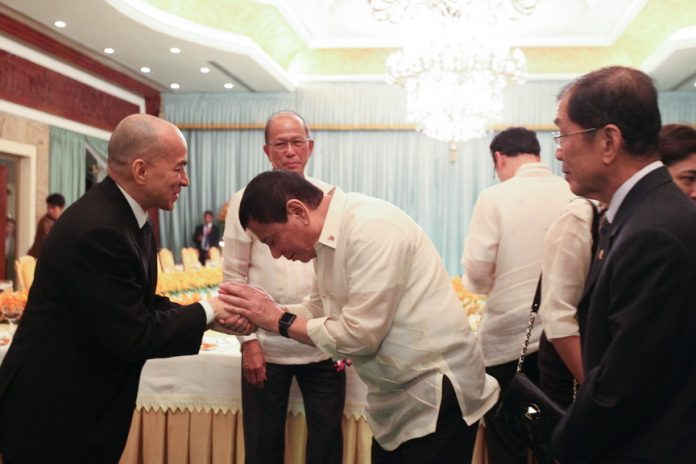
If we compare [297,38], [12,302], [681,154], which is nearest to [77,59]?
[297,38]

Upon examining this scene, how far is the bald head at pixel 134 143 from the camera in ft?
6.16

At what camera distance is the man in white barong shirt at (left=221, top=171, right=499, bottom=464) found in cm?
174

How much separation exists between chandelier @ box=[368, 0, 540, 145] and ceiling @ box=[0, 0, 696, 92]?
6.26ft

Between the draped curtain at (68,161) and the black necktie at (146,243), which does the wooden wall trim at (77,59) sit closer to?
the draped curtain at (68,161)

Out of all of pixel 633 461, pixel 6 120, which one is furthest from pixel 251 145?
pixel 633 461

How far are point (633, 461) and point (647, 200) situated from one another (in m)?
0.47

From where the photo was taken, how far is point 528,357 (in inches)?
102

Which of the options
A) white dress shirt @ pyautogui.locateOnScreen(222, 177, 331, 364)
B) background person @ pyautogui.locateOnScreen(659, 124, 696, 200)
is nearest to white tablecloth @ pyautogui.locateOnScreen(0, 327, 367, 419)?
white dress shirt @ pyautogui.locateOnScreen(222, 177, 331, 364)

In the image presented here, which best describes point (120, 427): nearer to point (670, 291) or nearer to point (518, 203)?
point (670, 291)

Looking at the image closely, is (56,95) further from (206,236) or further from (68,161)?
(206,236)

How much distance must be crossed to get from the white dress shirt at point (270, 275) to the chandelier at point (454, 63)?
3.78 meters

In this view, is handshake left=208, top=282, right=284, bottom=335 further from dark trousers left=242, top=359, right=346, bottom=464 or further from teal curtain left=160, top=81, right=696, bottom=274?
teal curtain left=160, top=81, right=696, bottom=274

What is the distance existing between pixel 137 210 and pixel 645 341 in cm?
138

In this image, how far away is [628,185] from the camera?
130 cm
